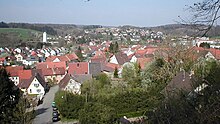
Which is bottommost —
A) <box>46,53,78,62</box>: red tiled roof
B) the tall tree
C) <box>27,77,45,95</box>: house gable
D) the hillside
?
<box>27,77,45,95</box>: house gable

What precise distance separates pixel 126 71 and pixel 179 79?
6.47 metres

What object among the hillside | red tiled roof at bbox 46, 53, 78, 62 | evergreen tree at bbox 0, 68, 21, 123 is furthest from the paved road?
the hillside

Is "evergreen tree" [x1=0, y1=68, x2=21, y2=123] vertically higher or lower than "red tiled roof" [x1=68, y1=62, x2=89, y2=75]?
higher

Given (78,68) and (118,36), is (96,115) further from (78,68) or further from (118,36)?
(118,36)

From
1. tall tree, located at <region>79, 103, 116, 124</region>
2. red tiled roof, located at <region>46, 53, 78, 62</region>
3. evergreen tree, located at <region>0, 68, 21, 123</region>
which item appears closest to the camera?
tall tree, located at <region>79, 103, 116, 124</region>

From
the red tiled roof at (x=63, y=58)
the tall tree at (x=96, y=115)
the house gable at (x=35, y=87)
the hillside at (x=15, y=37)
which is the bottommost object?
the house gable at (x=35, y=87)

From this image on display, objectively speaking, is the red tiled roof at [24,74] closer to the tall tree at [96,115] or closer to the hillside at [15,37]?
the tall tree at [96,115]

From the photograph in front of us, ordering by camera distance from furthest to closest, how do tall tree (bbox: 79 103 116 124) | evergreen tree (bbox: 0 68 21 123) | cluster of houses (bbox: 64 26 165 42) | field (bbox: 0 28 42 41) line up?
cluster of houses (bbox: 64 26 165 42), field (bbox: 0 28 42 41), evergreen tree (bbox: 0 68 21 123), tall tree (bbox: 79 103 116 124)

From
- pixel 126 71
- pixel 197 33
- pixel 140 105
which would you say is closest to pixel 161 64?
pixel 126 71

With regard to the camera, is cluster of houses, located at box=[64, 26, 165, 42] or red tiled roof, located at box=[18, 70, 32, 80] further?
cluster of houses, located at box=[64, 26, 165, 42]

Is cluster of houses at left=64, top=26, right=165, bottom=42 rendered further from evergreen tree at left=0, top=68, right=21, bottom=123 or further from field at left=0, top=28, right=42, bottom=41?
evergreen tree at left=0, top=68, right=21, bottom=123

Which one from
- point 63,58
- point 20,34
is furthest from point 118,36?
point 63,58

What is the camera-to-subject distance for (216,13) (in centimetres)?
372

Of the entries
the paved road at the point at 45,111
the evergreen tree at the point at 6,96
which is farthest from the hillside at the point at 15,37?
the evergreen tree at the point at 6,96
